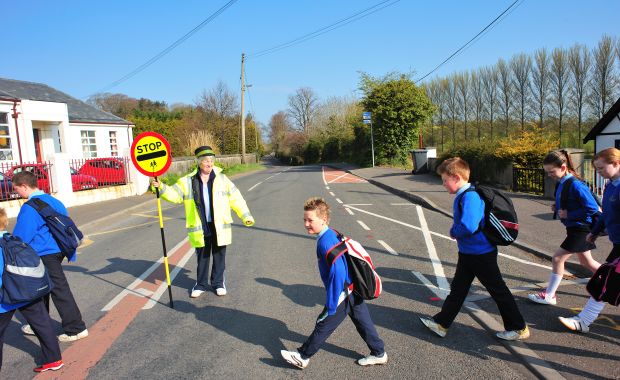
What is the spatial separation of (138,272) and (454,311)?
16.4ft

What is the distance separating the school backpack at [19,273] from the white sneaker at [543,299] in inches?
192

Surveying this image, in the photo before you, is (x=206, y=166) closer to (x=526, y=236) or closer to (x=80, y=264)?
(x=80, y=264)

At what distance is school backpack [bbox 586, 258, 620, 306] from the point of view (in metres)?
3.21

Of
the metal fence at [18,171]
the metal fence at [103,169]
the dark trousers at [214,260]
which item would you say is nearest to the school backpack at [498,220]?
the dark trousers at [214,260]

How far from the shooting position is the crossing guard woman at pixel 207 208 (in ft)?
16.6

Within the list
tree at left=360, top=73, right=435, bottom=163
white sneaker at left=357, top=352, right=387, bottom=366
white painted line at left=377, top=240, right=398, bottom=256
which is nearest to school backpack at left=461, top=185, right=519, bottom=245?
white sneaker at left=357, top=352, right=387, bottom=366

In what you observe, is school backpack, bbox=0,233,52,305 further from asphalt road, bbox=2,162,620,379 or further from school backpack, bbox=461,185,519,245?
school backpack, bbox=461,185,519,245

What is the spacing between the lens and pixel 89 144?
91.9ft

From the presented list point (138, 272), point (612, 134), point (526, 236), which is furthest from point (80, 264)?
point (612, 134)

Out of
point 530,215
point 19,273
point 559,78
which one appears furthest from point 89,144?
point 559,78

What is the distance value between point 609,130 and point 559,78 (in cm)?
2434

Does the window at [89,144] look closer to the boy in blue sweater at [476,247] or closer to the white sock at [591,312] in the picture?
the boy in blue sweater at [476,247]

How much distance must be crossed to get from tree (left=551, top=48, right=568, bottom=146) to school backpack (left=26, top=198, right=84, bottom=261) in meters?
44.2

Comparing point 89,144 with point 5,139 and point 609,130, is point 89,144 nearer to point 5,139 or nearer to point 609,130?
point 5,139
